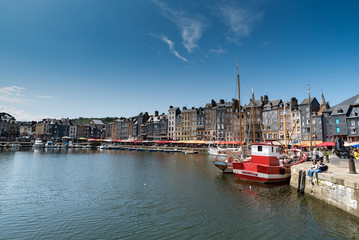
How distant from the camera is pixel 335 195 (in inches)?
585

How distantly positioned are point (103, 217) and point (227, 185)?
15.1 meters

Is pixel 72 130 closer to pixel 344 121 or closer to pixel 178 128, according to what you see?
pixel 178 128

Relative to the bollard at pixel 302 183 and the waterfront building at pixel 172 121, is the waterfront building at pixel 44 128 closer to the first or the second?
the waterfront building at pixel 172 121

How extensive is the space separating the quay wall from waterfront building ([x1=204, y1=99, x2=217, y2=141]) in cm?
8162

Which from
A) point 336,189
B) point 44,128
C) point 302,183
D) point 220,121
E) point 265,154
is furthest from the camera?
point 44,128

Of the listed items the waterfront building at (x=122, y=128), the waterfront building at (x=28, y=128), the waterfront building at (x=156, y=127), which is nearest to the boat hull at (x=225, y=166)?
the waterfront building at (x=156, y=127)

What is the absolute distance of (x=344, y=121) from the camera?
60.1 meters

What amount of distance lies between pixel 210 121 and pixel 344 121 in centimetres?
5447

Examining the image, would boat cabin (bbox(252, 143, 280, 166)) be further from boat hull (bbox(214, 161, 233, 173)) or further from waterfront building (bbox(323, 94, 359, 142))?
waterfront building (bbox(323, 94, 359, 142))

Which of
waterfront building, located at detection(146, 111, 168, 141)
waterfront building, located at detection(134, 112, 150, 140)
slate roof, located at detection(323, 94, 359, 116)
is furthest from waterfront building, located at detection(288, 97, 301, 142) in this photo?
waterfront building, located at detection(134, 112, 150, 140)

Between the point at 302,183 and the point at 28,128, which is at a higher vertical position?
the point at 28,128

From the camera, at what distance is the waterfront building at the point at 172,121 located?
117312 mm

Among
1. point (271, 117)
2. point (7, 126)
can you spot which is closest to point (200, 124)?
point (271, 117)

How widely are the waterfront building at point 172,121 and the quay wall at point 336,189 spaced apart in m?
Answer: 97.8
